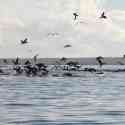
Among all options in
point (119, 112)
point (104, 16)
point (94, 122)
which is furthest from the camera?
point (104, 16)

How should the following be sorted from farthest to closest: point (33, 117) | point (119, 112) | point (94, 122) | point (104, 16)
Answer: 1. point (104, 16)
2. point (119, 112)
3. point (33, 117)
4. point (94, 122)

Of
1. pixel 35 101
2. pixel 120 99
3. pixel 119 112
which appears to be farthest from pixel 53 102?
pixel 119 112

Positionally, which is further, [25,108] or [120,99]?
[120,99]

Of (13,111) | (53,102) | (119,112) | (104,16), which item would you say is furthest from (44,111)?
(104,16)

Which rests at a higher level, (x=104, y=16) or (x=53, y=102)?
(x=104, y=16)

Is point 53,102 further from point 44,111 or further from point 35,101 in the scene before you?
point 44,111

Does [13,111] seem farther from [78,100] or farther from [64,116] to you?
[78,100]

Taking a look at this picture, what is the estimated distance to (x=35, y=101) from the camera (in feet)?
150

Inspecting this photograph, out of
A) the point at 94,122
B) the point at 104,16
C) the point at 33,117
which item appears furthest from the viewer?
the point at 104,16

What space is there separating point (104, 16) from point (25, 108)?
32.0 ft

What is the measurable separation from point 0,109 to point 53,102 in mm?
7039

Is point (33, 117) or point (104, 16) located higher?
point (104, 16)

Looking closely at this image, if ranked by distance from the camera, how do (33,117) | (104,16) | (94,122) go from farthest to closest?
(104,16), (33,117), (94,122)

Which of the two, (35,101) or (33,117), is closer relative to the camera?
(33,117)
